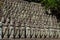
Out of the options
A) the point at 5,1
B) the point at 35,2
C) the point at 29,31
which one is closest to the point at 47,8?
the point at 35,2

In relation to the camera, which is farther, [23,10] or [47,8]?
[47,8]

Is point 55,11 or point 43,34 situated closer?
point 43,34

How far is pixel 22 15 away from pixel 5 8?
135cm

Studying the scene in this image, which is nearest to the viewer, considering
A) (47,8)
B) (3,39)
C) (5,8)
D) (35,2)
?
(3,39)

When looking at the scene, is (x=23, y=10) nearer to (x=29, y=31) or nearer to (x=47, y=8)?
(x=47, y=8)

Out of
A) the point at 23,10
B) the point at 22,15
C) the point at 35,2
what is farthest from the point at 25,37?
the point at 35,2

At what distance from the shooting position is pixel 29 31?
8.36 meters

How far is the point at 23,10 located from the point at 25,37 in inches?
185

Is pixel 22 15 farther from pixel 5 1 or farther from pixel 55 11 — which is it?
pixel 55 11

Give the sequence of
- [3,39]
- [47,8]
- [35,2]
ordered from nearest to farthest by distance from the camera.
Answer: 1. [3,39]
2. [47,8]
3. [35,2]

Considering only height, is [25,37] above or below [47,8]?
below

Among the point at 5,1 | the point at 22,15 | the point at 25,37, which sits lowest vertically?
the point at 25,37

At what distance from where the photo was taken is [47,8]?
1387cm

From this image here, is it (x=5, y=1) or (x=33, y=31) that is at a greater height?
(x=5, y=1)
